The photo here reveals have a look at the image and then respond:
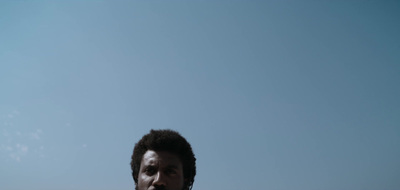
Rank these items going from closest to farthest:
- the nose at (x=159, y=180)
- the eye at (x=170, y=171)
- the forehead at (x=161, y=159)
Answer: the nose at (x=159, y=180), the eye at (x=170, y=171), the forehead at (x=161, y=159)

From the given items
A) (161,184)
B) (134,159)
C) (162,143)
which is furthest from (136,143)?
(161,184)

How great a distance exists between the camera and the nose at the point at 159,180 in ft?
12.7

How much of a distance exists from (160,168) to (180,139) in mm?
1266

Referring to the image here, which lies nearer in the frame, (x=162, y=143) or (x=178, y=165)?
(x=178, y=165)

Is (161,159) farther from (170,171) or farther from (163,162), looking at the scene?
(170,171)

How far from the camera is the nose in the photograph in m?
3.88

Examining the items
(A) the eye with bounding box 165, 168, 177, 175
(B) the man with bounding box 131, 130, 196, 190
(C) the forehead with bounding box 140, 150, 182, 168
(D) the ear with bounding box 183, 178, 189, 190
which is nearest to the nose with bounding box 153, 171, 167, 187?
(B) the man with bounding box 131, 130, 196, 190

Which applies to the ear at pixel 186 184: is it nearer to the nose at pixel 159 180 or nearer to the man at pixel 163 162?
the man at pixel 163 162

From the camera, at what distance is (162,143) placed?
4938 mm

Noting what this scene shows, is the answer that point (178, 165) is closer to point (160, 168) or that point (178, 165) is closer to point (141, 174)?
point (160, 168)

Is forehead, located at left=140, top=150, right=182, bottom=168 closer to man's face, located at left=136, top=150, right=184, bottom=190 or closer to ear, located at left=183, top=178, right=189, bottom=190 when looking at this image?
man's face, located at left=136, top=150, right=184, bottom=190

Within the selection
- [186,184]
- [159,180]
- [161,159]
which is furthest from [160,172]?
[186,184]

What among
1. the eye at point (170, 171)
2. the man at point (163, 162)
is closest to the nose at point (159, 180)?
the man at point (163, 162)

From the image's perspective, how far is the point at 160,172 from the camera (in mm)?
4113
